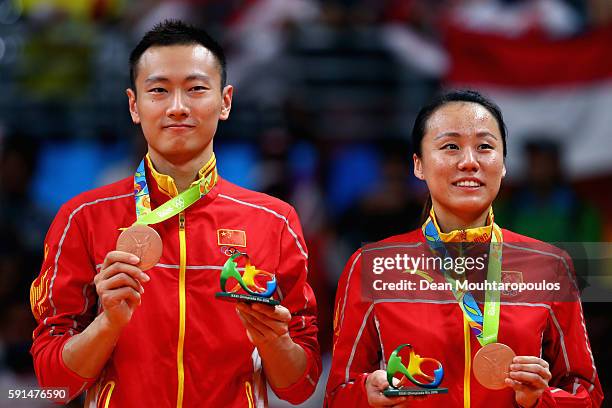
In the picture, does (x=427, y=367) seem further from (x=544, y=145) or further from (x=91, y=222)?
(x=544, y=145)

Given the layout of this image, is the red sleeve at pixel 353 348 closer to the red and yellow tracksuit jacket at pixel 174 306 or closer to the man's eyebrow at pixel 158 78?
the red and yellow tracksuit jacket at pixel 174 306

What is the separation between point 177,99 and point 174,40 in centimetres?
21

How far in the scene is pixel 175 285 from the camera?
11.0 feet

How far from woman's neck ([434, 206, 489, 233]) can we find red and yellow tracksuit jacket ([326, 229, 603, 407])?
0.15 m

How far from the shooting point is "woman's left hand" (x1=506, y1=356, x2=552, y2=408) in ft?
10.1

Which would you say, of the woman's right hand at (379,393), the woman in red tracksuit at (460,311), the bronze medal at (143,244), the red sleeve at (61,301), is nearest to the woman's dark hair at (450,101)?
the woman in red tracksuit at (460,311)

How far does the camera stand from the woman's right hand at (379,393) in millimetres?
3148

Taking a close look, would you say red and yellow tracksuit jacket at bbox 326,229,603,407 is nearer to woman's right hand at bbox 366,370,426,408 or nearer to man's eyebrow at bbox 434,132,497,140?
woman's right hand at bbox 366,370,426,408

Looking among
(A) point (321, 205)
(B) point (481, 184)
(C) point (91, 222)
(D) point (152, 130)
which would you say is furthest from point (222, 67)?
(A) point (321, 205)

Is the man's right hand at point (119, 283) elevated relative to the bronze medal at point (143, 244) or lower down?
lower down

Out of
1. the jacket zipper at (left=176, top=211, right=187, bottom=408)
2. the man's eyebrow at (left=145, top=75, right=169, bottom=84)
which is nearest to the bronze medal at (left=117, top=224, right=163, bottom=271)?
the jacket zipper at (left=176, top=211, right=187, bottom=408)

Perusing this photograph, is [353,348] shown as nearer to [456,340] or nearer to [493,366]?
[456,340]

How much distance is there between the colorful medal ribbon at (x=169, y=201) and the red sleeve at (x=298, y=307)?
29cm

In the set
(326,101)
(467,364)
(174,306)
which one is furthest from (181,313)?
(326,101)
